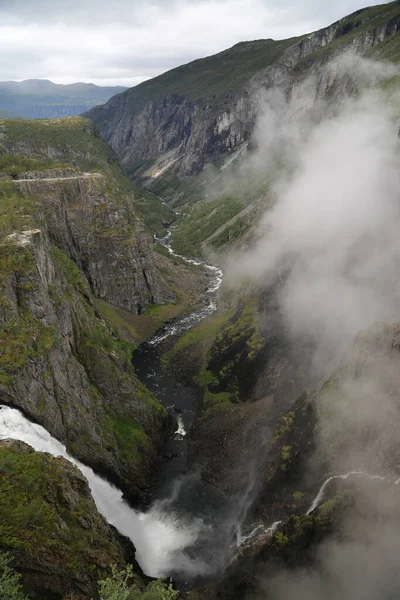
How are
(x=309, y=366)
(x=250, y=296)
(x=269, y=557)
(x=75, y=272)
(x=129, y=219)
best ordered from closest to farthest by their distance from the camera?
(x=269, y=557), (x=309, y=366), (x=75, y=272), (x=250, y=296), (x=129, y=219)

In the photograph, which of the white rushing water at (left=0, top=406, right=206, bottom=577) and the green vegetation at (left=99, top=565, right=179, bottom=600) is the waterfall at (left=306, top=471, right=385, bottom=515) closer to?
the white rushing water at (left=0, top=406, right=206, bottom=577)

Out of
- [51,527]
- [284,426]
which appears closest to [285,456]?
[284,426]

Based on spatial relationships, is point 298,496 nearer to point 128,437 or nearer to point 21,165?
point 128,437

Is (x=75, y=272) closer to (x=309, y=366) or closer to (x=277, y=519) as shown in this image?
(x=309, y=366)

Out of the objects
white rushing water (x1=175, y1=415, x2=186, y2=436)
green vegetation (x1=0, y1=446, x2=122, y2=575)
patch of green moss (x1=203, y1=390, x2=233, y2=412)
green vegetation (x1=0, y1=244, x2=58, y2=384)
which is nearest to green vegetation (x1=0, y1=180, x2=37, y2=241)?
green vegetation (x1=0, y1=244, x2=58, y2=384)

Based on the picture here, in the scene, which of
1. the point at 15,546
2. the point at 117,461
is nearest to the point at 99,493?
the point at 117,461
